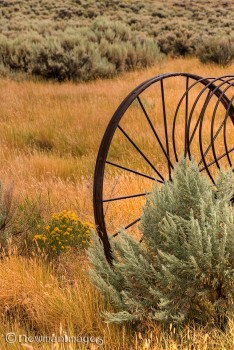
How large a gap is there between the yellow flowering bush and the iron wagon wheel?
0.19 meters

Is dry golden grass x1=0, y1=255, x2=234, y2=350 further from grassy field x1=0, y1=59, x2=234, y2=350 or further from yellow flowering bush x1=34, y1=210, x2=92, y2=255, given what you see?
yellow flowering bush x1=34, y1=210, x2=92, y2=255

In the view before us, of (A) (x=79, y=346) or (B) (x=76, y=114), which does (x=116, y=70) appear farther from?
(A) (x=79, y=346)

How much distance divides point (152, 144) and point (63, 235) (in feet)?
10.2

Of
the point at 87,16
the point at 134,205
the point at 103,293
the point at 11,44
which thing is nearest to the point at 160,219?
the point at 103,293

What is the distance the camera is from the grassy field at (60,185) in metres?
2.35

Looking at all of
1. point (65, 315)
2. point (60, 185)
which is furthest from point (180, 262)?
point (60, 185)

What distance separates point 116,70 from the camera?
12.3m

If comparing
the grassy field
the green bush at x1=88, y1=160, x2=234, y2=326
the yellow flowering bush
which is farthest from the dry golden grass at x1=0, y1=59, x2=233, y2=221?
the green bush at x1=88, y1=160, x2=234, y2=326

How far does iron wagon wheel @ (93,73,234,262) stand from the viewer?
106 inches

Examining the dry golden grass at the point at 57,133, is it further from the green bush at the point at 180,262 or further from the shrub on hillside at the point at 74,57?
the green bush at the point at 180,262

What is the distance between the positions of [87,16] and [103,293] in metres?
26.1

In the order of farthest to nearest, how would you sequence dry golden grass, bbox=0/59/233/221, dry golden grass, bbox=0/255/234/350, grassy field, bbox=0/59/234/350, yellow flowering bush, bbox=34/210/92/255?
dry golden grass, bbox=0/59/233/221
yellow flowering bush, bbox=34/210/92/255
grassy field, bbox=0/59/234/350
dry golden grass, bbox=0/255/234/350

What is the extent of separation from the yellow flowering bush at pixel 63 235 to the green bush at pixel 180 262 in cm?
74

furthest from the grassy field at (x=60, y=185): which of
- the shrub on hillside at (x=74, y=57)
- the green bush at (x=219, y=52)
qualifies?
the green bush at (x=219, y=52)
